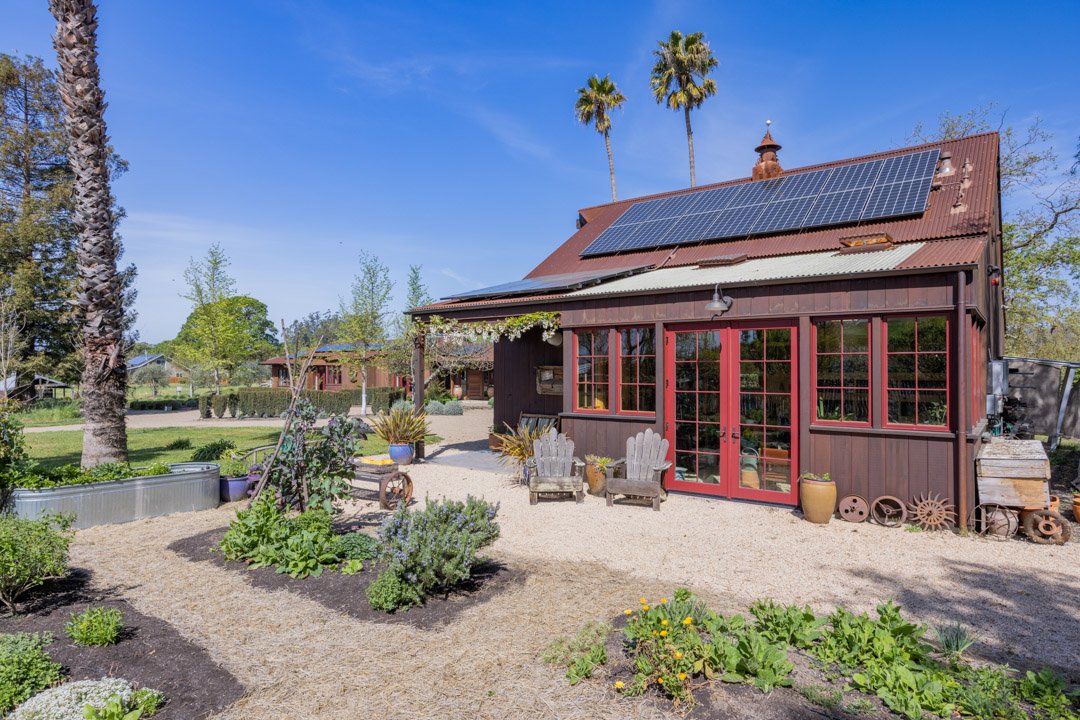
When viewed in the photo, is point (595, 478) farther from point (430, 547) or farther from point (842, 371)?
point (430, 547)

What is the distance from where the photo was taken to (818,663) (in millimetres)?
3271

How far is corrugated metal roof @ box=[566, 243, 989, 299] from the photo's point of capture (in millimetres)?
7141

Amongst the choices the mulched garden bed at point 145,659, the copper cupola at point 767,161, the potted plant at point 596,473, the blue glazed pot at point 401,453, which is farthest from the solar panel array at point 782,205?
the mulched garden bed at point 145,659

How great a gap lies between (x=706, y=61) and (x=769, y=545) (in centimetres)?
2375

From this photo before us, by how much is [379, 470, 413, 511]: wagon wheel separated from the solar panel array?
676 centimetres

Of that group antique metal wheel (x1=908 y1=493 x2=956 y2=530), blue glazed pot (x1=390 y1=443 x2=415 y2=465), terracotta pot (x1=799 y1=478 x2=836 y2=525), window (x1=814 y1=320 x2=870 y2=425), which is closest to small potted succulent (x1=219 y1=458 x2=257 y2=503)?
blue glazed pot (x1=390 y1=443 x2=415 y2=465)

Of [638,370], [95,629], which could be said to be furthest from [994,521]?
[95,629]

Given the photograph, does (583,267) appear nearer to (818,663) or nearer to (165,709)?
(818,663)

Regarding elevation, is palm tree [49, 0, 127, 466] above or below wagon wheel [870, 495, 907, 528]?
above

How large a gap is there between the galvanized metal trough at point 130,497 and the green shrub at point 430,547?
436cm

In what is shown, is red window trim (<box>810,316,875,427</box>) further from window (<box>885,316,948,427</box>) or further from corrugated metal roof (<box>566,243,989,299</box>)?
corrugated metal roof (<box>566,243,989,299</box>)

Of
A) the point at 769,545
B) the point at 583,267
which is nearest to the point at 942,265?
the point at 769,545

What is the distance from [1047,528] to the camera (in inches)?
233

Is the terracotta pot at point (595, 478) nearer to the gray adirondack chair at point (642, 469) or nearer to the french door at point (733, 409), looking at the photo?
the gray adirondack chair at point (642, 469)
